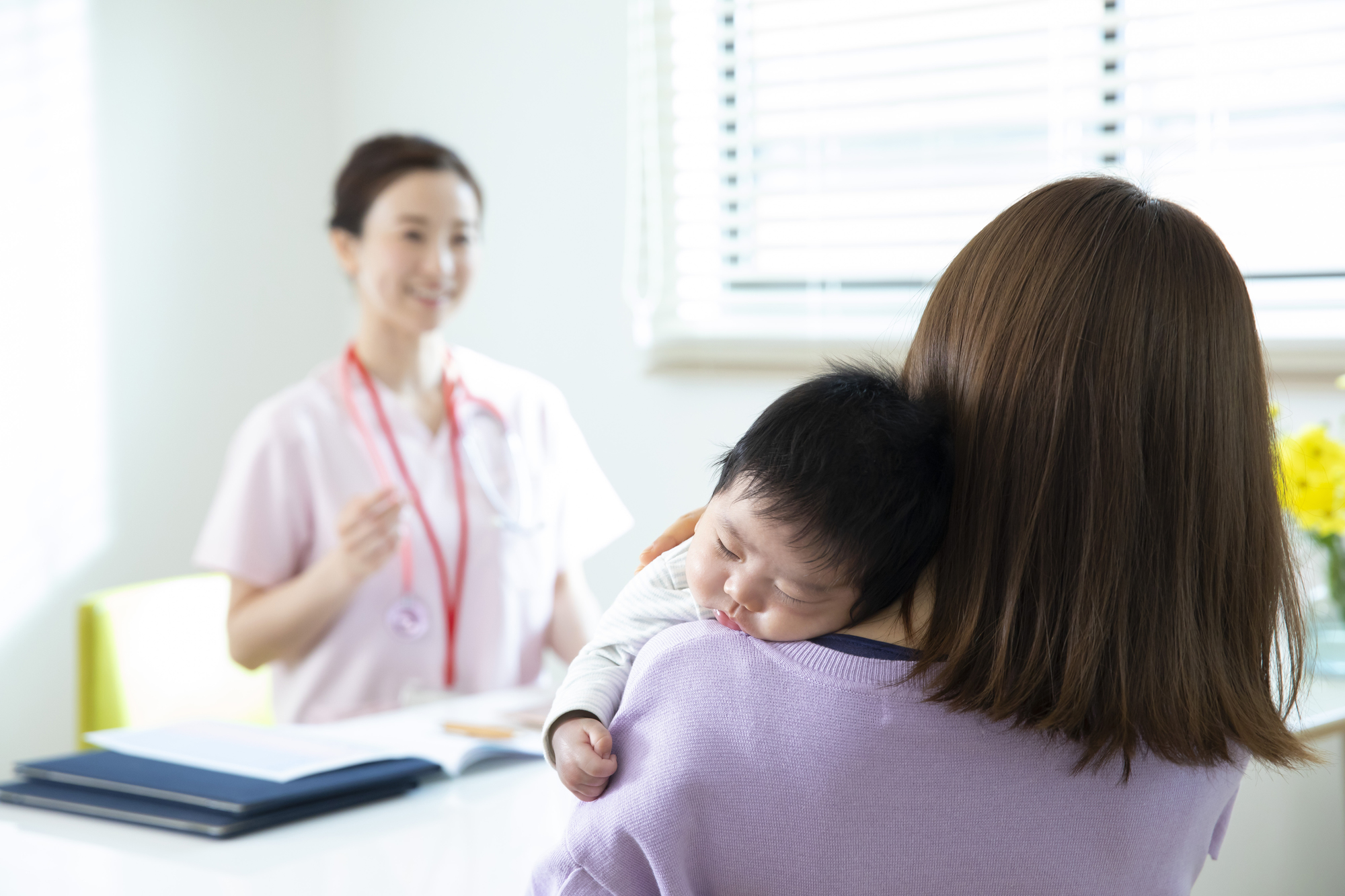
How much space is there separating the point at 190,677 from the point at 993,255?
155cm

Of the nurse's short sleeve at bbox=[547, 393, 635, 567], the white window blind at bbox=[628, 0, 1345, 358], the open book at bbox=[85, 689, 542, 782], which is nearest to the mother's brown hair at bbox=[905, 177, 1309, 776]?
the open book at bbox=[85, 689, 542, 782]

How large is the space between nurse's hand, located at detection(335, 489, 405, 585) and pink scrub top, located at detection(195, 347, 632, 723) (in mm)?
159

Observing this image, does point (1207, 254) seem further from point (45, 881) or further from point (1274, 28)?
point (1274, 28)

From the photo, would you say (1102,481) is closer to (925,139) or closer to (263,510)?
(263,510)

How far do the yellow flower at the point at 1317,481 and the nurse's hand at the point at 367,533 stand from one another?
1.19 meters

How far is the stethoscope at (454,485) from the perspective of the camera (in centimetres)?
189

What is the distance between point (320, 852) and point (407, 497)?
86cm

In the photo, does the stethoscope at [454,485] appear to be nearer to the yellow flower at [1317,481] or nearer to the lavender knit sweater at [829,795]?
the yellow flower at [1317,481]

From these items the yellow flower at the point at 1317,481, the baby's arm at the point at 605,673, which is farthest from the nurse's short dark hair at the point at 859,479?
the yellow flower at the point at 1317,481

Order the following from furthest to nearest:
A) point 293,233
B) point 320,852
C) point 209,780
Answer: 1. point 293,233
2. point 209,780
3. point 320,852

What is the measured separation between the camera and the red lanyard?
6.29 feet

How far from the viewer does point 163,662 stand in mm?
1822

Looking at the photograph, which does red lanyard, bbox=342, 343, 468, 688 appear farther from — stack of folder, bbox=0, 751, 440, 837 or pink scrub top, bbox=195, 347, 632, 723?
stack of folder, bbox=0, 751, 440, 837

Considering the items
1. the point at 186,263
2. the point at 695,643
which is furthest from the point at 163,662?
the point at 695,643
